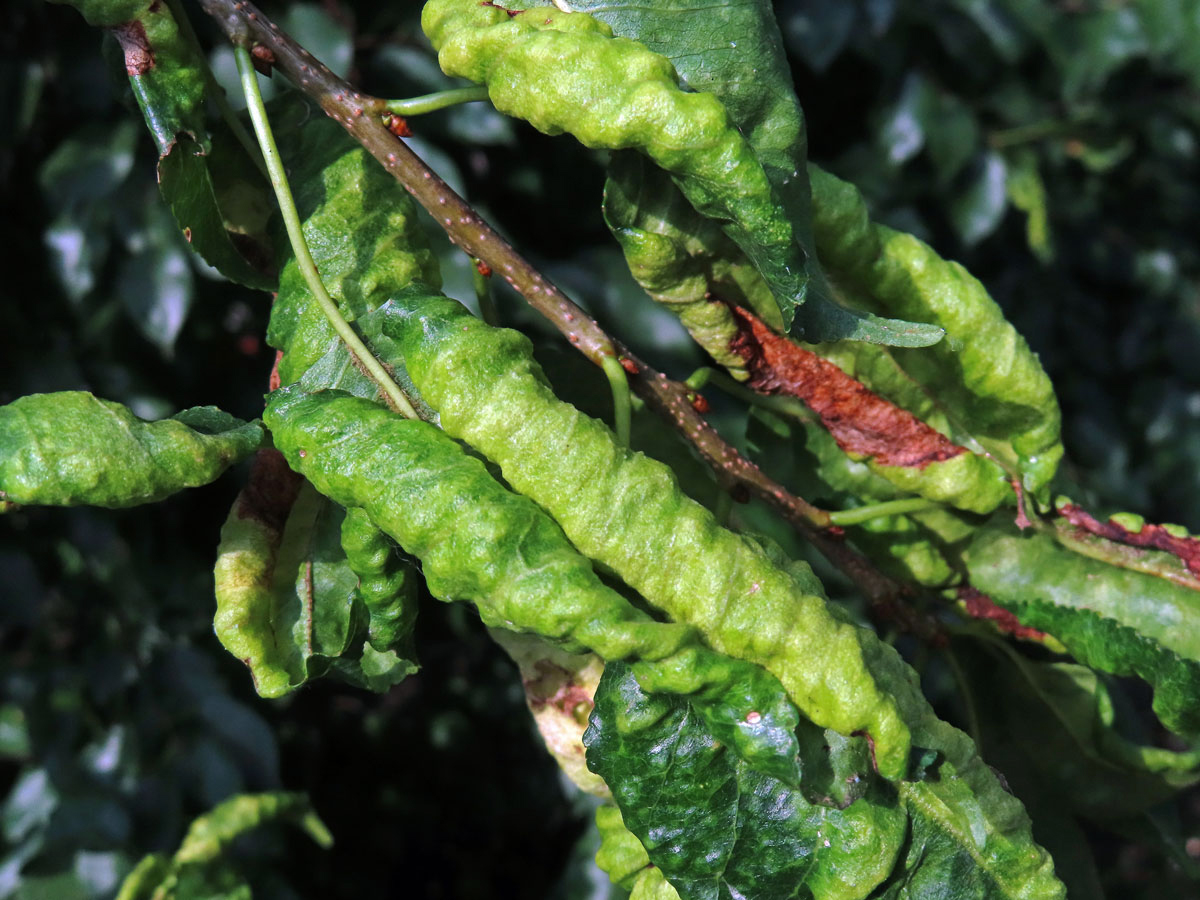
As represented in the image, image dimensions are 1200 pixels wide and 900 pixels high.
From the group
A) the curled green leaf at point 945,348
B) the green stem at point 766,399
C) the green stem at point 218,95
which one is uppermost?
the green stem at point 218,95

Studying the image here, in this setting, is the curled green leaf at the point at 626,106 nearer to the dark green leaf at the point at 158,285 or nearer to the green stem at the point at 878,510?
the green stem at the point at 878,510

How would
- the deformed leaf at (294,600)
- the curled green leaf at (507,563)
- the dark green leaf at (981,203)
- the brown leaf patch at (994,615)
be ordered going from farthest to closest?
the dark green leaf at (981,203), the brown leaf patch at (994,615), the deformed leaf at (294,600), the curled green leaf at (507,563)

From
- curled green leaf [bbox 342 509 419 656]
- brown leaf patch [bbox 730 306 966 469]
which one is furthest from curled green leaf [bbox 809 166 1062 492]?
curled green leaf [bbox 342 509 419 656]

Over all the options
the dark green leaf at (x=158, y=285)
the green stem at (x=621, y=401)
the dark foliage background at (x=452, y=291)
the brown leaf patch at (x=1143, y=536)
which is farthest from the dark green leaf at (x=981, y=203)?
the green stem at (x=621, y=401)

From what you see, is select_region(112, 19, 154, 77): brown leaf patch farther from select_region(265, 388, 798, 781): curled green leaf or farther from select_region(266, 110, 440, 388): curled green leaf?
select_region(265, 388, 798, 781): curled green leaf

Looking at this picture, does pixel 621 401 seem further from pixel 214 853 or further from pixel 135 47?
pixel 214 853

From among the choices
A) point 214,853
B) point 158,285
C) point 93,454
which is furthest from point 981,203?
point 93,454

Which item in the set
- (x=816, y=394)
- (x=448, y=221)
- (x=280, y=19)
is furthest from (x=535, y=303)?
(x=280, y=19)
